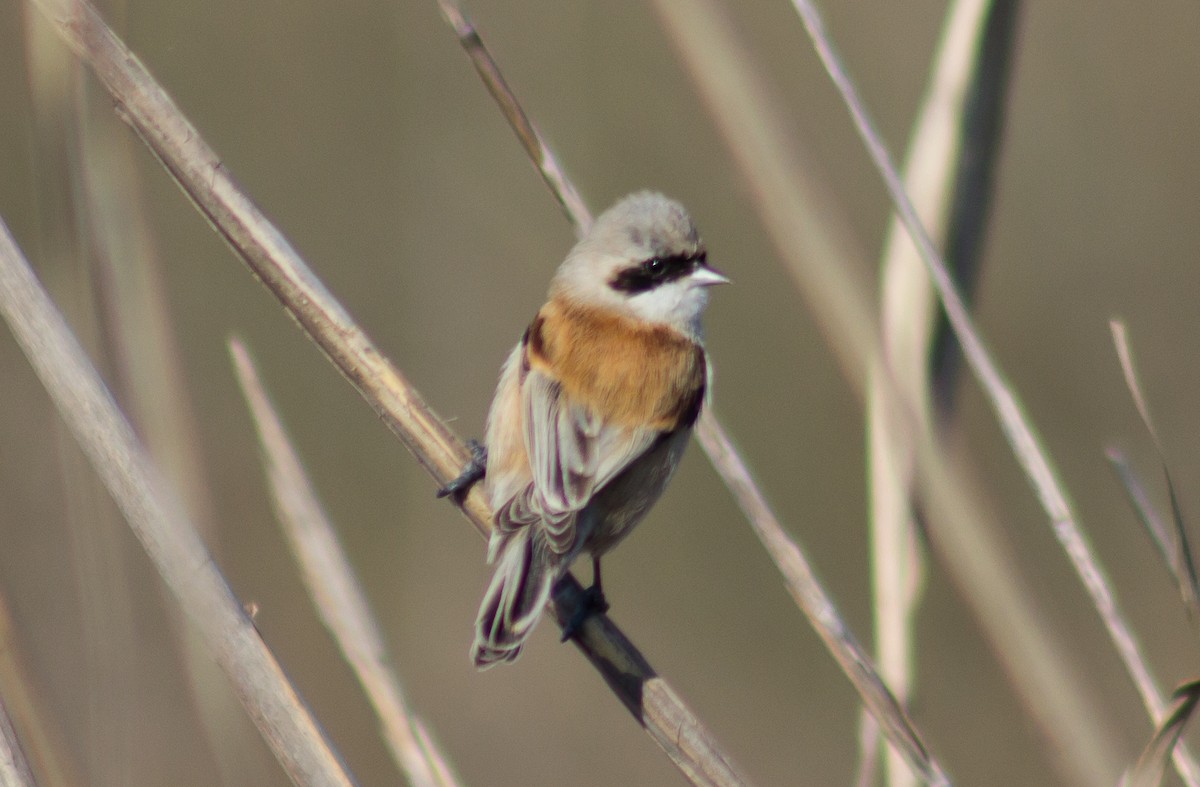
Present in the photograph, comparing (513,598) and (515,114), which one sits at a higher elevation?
(515,114)

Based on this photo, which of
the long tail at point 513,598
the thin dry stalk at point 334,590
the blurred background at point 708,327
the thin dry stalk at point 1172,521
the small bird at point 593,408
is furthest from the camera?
the blurred background at point 708,327

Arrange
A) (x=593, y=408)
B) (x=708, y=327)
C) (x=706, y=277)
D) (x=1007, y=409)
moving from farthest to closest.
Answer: (x=708, y=327)
(x=706, y=277)
(x=593, y=408)
(x=1007, y=409)

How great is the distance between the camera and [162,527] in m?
1.49

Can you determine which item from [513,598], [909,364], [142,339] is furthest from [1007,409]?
[142,339]

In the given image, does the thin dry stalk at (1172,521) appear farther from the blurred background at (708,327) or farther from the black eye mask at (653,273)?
the blurred background at (708,327)

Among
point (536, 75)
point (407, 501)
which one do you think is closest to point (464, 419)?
point (407, 501)

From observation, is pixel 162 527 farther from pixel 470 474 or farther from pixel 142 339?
pixel 470 474

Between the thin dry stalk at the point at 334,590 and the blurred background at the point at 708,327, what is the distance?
2.69 metres

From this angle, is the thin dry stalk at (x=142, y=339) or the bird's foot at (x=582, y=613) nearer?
the thin dry stalk at (x=142, y=339)

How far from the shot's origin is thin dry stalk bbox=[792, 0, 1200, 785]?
1.63 m

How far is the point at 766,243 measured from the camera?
5.33 meters

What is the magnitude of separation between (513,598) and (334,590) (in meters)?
0.31

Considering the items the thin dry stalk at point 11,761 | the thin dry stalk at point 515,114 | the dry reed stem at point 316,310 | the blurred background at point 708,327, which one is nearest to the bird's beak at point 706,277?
the thin dry stalk at point 515,114

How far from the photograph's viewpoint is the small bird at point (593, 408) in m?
2.01
